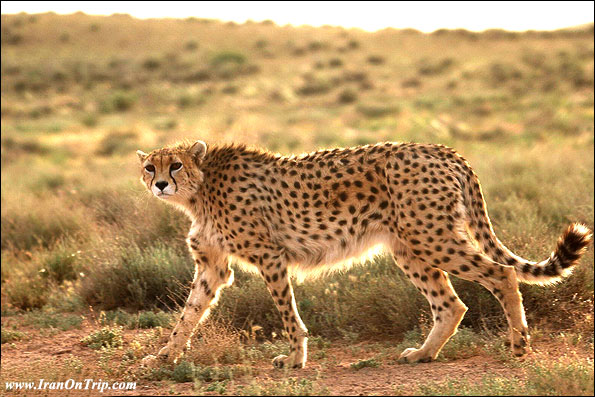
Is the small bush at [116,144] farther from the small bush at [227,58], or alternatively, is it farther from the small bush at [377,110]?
the small bush at [227,58]

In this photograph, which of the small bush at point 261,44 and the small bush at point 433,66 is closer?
the small bush at point 433,66

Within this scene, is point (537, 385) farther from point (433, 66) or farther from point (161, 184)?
point (433, 66)

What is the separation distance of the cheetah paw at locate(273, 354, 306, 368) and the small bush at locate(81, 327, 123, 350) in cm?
134

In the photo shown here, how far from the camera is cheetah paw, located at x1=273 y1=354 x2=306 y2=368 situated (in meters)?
5.12

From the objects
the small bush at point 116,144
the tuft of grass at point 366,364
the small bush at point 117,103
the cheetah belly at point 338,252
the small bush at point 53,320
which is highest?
the cheetah belly at point 338,252

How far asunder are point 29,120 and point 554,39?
2713cm

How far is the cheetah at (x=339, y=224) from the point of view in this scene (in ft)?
16.0

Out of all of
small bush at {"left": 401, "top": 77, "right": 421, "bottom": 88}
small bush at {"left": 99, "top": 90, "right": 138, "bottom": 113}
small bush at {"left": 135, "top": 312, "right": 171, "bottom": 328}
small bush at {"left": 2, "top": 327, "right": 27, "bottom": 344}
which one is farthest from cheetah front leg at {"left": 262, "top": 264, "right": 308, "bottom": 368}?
small bush at {"left": 401, "top": 77, "right": 421, "bottom": 88}

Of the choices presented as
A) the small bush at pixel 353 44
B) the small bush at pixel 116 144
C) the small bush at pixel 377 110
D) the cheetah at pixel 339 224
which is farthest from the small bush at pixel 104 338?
the small bush at pixel 353 44

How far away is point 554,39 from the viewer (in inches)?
1602

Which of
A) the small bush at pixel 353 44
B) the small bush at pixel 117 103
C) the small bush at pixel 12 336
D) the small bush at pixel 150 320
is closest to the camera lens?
the small bush at pixel 150 320

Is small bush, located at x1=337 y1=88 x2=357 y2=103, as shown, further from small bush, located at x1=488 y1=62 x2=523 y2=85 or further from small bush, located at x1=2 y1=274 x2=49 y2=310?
small bush, located at x1=2 y1=274 x2=49 y2=310

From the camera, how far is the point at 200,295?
5426 millimetres

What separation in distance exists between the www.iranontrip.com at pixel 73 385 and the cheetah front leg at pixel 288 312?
0.99 meters
